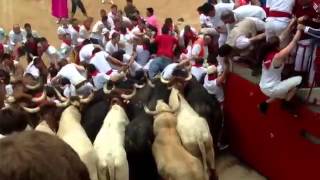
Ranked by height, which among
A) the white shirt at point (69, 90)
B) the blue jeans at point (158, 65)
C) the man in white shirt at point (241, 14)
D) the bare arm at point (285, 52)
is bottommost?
the blue jeans at point (158, 65)

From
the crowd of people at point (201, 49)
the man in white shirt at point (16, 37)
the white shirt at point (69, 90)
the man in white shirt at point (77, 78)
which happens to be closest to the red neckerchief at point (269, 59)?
the crowd of people at point (201, 49)

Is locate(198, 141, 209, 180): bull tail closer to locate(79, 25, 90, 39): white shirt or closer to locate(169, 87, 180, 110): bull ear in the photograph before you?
locate(169, 87, 180, 110): bull ear

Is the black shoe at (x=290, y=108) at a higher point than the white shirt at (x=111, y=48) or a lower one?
higher

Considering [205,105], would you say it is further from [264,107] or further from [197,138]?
[197,138]

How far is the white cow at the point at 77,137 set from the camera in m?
6.61

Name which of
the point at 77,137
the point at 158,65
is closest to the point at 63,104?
the point at 77,137

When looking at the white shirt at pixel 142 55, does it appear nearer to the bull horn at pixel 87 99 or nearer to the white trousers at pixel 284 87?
the bull horn at pixel 87 99

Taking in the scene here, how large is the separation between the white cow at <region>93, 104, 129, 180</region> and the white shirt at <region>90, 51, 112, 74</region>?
135 inches

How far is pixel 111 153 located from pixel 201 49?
4.89 metres

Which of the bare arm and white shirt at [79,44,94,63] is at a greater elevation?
the bare arm

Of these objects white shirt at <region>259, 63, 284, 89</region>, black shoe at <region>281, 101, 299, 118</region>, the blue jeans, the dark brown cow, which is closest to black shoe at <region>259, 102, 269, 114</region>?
black shoe at <region>281, 101, 299, 118</region>

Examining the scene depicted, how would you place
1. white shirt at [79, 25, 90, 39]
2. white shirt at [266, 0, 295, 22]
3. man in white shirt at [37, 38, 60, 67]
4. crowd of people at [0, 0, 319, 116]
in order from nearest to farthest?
crowd of people at [0, 0, 319, 116], white shirt at [266, 0, 295, 22], man in white shirt at [37, 38, 60, 67], white shirt at [79, 25, 90, 39]

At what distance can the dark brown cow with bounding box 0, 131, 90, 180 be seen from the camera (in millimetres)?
1720

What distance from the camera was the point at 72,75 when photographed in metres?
10.6
